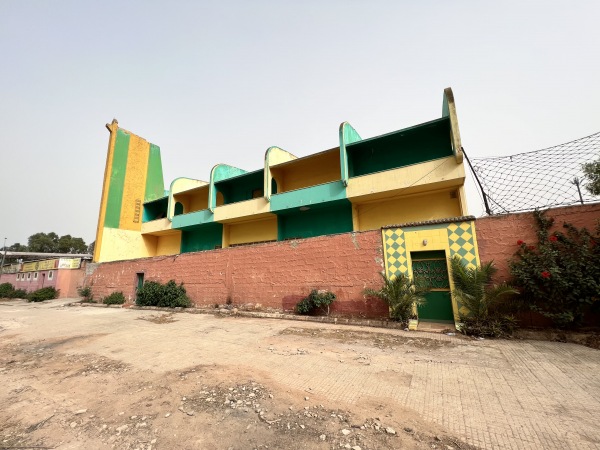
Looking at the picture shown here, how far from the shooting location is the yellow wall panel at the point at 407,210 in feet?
→ 34.4

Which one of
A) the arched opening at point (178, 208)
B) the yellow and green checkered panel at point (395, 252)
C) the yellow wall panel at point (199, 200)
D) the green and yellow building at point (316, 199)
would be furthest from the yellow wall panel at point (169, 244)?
the yellow and green checkered panel at point (395, 252)

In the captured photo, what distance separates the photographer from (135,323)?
314 inches

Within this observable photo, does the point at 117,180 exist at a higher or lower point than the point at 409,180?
higher

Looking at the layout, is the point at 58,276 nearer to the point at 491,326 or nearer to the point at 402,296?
the point at 402,296

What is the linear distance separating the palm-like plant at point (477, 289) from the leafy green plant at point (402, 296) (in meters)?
0.84

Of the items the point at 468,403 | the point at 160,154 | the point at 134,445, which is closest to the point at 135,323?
the point at 134,445

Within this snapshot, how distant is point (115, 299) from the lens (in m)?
14.0

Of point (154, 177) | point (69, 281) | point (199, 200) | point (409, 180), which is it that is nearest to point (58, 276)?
point (69, 281)

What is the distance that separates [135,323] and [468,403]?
8977 millimetres

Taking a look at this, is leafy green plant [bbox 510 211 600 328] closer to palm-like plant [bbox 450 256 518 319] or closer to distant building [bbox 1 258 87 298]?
palm-like plant [bbox 450 256 518 319]

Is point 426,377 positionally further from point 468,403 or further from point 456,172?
point 456,172

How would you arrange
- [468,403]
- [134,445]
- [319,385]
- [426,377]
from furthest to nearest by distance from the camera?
[426,377], [319,385], [468,403], [134,445]

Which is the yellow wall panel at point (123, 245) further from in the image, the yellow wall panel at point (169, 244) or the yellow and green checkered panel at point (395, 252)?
the yellow and green checkered panel at point (395, 252)

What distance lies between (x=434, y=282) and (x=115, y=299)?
1606 cm
